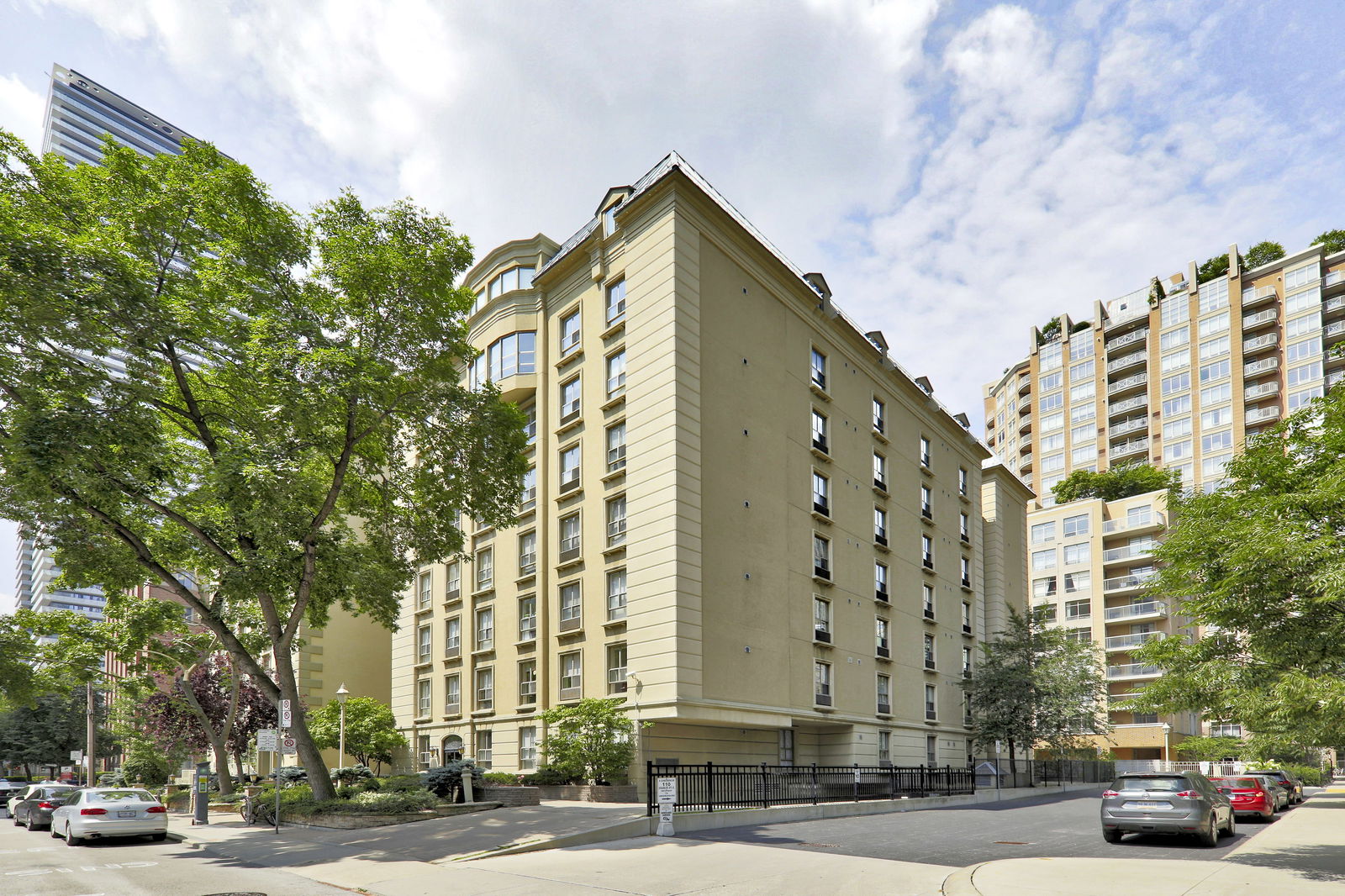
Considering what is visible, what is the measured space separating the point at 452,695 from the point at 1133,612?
199ft

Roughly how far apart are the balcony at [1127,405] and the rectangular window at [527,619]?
260ft

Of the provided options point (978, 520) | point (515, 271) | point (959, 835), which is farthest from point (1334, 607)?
point (978, 520)

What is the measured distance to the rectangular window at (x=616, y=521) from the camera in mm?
31938

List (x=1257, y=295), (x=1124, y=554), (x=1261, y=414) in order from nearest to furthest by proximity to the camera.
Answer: (x=1124, y=554) < (x=1261, y=414) < (x=1257, y=295)

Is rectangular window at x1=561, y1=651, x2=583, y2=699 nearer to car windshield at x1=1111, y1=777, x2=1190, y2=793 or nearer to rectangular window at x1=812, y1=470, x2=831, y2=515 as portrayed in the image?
rectangular window at x1=812, y1=470, x2=831, y2=515

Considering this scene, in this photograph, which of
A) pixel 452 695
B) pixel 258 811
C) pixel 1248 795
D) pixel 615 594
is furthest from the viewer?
pixel 452 695

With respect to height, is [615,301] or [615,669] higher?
[615,301]

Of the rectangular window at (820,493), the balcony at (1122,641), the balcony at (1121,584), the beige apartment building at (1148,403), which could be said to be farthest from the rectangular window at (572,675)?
the balcony at (1121,584)

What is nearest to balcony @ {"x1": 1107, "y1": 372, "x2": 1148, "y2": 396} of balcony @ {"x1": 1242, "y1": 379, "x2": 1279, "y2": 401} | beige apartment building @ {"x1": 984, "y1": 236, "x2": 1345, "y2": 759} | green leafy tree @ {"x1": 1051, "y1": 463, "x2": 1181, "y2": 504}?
beige apartment building @ {"x1": 984, "y1": 236, "x2": 1345, "y2": 759}

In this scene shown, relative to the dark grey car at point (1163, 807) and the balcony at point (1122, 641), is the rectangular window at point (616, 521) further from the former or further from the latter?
the balcony at point (1122, 641)

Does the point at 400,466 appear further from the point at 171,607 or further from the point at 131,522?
the point at 171,607

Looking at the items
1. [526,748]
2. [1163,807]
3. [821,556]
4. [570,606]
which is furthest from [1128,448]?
[1163,807]

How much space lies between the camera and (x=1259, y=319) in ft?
284

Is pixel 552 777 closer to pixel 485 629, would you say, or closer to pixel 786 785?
pixel 786 785
